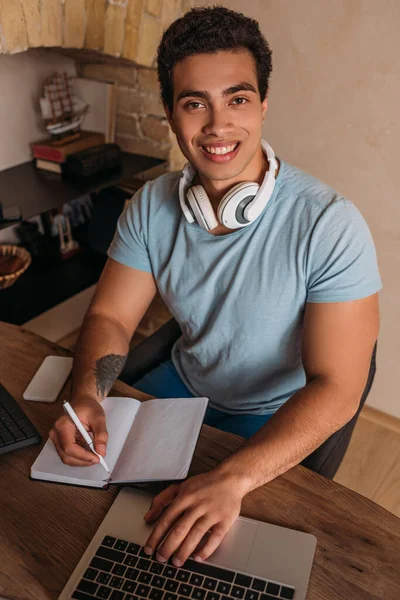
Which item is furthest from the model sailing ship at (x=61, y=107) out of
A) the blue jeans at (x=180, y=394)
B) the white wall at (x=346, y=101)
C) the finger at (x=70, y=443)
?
the finger at (x=70, y=443)

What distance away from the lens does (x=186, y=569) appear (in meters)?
0.83

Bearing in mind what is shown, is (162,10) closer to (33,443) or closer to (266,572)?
(33,443)

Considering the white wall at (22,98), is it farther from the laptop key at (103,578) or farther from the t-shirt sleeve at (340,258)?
the laptop key at (103,578)

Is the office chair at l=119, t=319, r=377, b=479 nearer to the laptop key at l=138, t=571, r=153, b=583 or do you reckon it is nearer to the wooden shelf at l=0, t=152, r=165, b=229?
the laptop key at l=138, t=571, r=153, b=583

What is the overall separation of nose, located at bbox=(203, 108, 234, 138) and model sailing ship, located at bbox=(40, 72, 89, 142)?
1279 mm

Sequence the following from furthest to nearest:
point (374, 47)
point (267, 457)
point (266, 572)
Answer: point (374, 47) < point (267, 457) < point (266, 572)

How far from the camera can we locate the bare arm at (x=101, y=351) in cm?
102

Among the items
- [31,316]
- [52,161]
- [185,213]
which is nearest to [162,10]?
[52,161]

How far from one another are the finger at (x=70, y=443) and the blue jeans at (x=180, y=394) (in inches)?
17.0

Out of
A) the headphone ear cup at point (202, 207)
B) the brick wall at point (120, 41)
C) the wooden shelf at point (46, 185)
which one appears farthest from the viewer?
the wooden shelf at point (46, 185)

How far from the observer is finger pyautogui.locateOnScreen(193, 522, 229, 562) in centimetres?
83

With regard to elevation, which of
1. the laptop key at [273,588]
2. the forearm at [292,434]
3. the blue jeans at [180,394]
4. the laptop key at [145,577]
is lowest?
the blue jeans at [180,394]

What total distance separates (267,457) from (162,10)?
179 centimetres

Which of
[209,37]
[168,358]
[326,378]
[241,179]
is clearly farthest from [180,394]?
[209,37]
